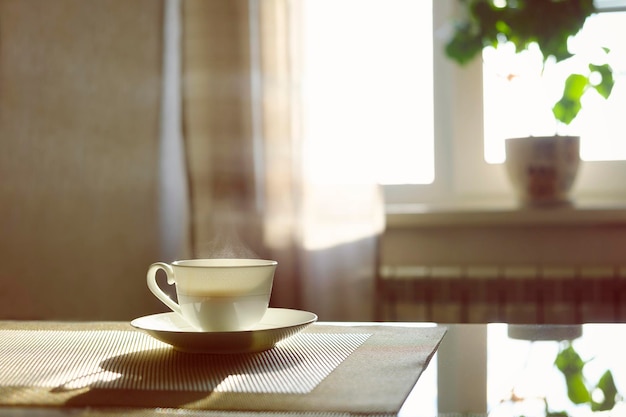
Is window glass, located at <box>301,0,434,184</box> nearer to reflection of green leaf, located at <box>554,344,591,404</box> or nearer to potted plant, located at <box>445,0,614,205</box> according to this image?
potted plant, located at <box>445,0,614,205</box>

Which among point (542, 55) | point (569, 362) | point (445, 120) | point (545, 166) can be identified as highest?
point (542, 55)

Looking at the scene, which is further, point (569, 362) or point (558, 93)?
point (558, 93)

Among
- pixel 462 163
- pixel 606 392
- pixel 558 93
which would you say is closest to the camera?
pixel 606 392

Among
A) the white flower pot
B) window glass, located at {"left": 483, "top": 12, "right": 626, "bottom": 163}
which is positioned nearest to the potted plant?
the white flower pot

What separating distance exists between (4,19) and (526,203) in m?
1.26

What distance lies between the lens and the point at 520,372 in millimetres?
691

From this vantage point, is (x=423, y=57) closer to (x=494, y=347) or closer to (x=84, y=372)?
(x=494, y=347)

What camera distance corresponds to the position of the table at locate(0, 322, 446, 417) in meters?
0.55

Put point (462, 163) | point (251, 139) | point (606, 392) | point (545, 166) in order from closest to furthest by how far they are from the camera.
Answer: point (606, 392) < point (251, 139) < point (545, 166) < point (462, 163)

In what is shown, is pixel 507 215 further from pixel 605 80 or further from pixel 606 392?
pixel 606 392

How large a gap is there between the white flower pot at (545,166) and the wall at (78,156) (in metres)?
0.85

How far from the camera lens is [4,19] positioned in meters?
1.89

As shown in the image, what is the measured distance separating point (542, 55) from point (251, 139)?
2.29 feet

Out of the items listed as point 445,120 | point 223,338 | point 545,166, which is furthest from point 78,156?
point 223,338
